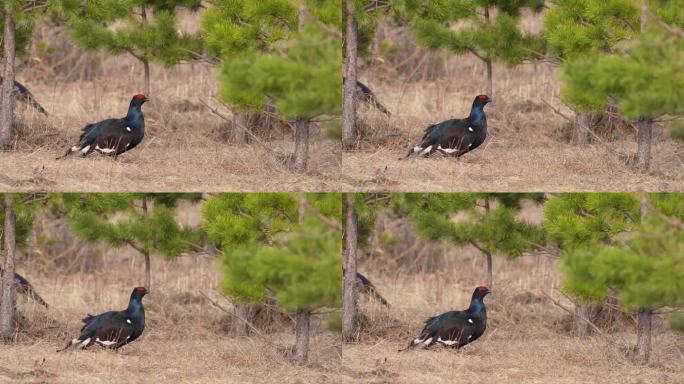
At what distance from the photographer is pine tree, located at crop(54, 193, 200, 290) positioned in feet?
40.6

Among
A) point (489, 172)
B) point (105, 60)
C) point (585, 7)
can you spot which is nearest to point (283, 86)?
point (489, 172)

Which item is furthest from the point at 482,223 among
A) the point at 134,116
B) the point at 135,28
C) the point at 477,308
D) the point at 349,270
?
the point at 135,28

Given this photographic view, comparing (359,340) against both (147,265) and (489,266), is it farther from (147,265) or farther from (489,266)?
(147,265)

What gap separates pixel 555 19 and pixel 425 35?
132cm

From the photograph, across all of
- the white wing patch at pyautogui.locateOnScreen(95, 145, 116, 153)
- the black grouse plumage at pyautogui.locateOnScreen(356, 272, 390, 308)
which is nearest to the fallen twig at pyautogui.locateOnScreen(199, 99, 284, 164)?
the white wing patch at pyautogui.locateOnScreen(95, 145, 116, 153)

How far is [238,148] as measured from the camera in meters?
12.9

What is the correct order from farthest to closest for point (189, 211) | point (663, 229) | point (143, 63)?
point (189, 211) < point (143, 63) < point (663, 229)

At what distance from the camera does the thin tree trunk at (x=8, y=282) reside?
12.5 meters

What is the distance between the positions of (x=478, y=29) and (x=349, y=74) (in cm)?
172

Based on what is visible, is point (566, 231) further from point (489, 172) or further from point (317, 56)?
point (317, 56)

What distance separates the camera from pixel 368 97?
13.2 meters

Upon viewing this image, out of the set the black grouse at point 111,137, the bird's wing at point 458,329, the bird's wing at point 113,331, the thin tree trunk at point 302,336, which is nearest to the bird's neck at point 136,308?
the bird's wing at point 113,331

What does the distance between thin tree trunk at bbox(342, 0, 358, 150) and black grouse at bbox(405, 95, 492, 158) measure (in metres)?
0.65

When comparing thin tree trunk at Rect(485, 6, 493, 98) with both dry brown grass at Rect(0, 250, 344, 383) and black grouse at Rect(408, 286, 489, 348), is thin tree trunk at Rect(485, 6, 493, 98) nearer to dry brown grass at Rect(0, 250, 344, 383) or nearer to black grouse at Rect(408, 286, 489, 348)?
black grouse at Rect(408, 286, 489, 348)
